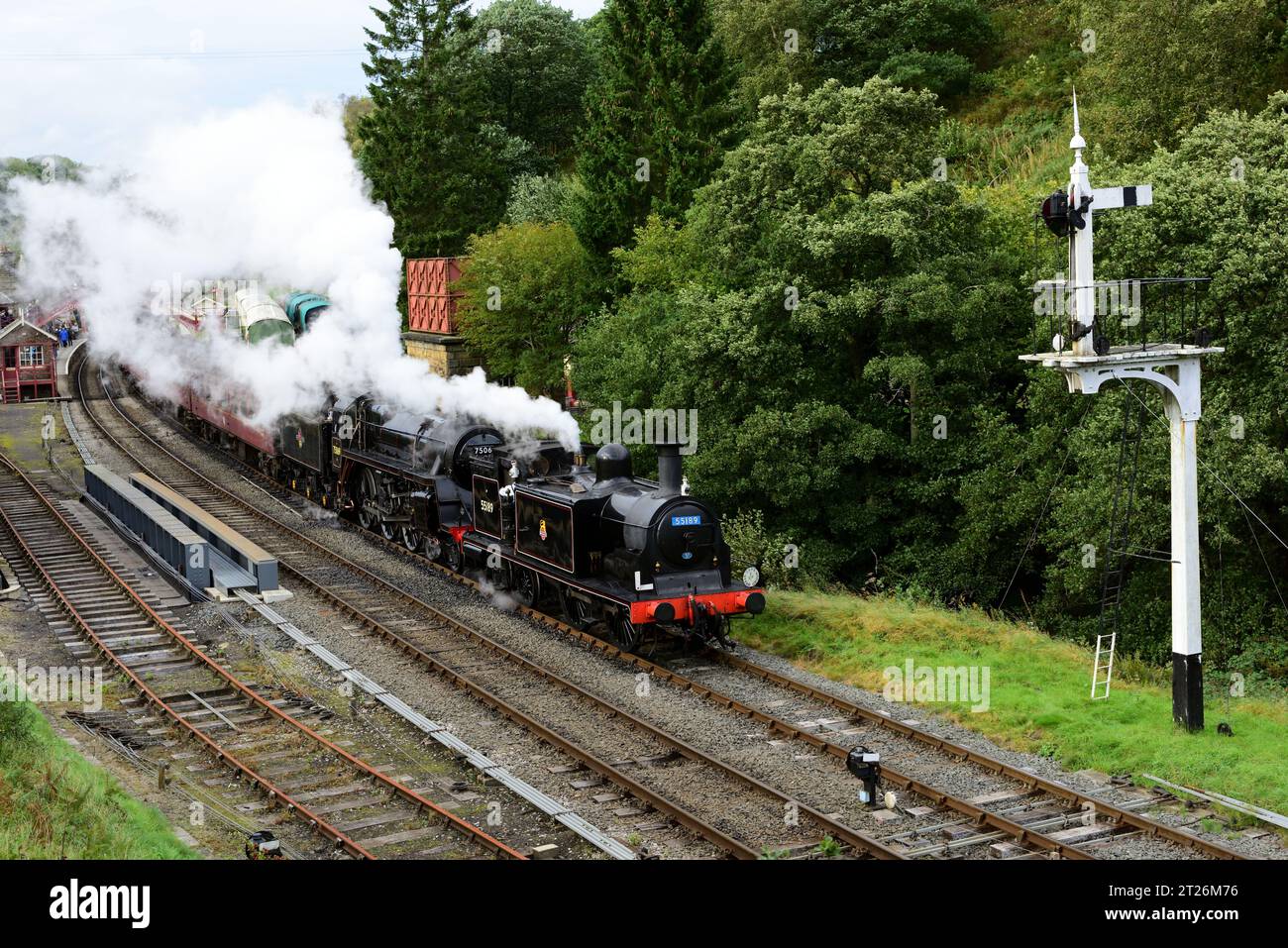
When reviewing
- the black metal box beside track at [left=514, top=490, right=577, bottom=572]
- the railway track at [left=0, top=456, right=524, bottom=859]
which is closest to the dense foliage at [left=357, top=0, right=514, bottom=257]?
the railway track at [left=0, top=456, right=524, bottom=859]

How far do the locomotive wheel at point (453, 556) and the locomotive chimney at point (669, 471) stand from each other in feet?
23.6

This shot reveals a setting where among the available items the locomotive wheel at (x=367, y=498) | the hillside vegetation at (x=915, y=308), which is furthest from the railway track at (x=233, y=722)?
the hillside vegetation at (x=915, y=308)

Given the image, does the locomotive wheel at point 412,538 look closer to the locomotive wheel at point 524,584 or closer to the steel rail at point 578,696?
the steel rail at point 578,696

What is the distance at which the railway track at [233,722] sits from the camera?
1312 cm

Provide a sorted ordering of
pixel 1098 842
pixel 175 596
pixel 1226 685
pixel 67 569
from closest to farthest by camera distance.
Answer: pixel 1098 842
pixel 1226 685
pixel 175 596
pixel 67 569

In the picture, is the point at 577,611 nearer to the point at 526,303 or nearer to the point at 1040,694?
the point at 1040,694

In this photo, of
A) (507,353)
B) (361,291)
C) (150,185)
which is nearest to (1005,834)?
(361,291)

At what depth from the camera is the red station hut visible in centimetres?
5272

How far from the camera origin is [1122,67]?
30.6 metres

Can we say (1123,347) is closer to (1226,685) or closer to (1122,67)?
(1226,685)

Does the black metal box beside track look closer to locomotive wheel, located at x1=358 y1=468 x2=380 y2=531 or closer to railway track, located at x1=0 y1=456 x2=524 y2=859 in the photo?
railway track, located at x1=0 y1=456 x2=524 y2=859

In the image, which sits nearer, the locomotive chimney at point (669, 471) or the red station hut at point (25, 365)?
the locomotive chimney at point (669, 471)

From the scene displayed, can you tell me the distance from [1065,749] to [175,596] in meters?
16.5

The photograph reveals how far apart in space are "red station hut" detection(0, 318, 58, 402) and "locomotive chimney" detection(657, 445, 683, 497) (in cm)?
4180
